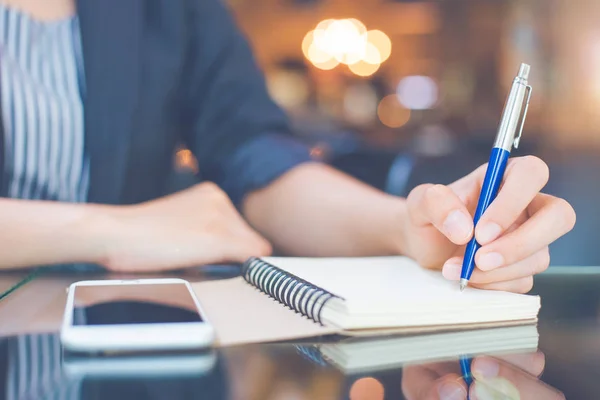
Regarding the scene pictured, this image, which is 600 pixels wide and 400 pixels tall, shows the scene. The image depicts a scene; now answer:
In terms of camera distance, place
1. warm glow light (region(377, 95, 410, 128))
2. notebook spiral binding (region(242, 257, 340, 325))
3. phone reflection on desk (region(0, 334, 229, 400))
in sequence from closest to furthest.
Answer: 1. phone reflection on desk (region(0, 334, 229, 400))
2. notebook spiral binding (region(242, 257, 340, 325))
3. warm glow light (region(377, 95, 410, 128))

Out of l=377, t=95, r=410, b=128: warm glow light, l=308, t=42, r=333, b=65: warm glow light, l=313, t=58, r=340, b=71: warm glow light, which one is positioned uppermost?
l=308, t=42, r=333, b=65: warm glow light

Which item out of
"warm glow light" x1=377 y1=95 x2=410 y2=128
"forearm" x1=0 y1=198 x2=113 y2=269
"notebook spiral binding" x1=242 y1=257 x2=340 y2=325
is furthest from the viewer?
"warm glow light" x1=377 y1=95 x2=410 y2=128

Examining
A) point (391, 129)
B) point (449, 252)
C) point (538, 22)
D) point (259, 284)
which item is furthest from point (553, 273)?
point (391, 129)

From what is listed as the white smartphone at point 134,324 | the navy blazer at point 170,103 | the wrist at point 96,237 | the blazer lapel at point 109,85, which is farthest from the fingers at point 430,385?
the blazer lapel at point 109,85

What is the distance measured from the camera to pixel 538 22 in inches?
184

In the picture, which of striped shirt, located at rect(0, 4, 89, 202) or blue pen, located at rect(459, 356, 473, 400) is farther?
striped shirt, located at rect(0, 4, 89, 202)

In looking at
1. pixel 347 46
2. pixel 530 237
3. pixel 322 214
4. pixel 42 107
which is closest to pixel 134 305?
pixel 530 237

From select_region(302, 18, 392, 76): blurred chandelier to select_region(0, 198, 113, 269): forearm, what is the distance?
4953mm

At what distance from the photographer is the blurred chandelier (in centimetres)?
548

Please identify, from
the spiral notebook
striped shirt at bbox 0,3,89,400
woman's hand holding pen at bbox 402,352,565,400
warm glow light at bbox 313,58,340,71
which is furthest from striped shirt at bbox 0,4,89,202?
warm glow light at bbox 313,58,340,71

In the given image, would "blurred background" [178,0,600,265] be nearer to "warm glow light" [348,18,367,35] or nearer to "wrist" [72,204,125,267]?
"warm glow light" [348,18,367,35]

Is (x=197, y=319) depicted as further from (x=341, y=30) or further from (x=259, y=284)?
(x=341, y=30)

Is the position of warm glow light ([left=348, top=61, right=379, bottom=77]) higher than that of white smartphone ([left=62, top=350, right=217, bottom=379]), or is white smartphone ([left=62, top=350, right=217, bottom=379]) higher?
white smartphone ([left=62, top=350, right=217, bottom=379])

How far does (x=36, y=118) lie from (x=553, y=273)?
1.94ft
